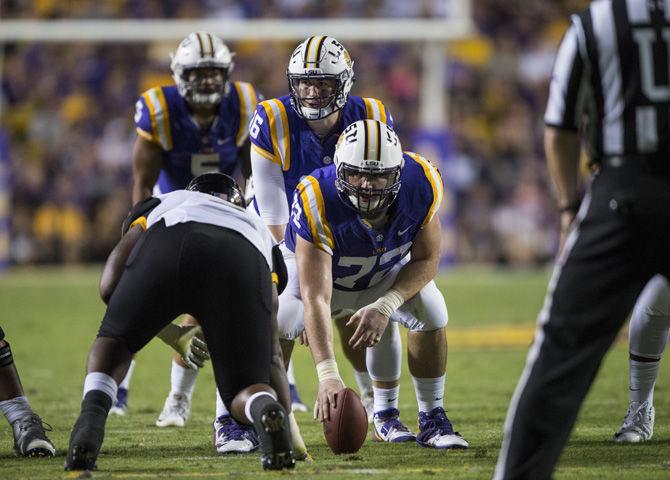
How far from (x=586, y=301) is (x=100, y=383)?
6.29ft

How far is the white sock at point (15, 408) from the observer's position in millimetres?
5113

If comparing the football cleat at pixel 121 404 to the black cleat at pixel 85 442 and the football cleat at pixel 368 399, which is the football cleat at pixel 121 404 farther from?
the black cleat at pixel 85 442

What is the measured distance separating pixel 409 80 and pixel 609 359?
→ 9392 mm

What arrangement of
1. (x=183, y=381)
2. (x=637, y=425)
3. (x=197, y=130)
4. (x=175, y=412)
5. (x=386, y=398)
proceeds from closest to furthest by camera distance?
(x=637, y=425) → (x=386, y=398) → (x=175, y=412) → (x=183, y=381) → (x=197, y=130)

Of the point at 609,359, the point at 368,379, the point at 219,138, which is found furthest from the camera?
the point at 609,359

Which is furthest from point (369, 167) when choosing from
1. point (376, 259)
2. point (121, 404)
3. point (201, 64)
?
point (121, 404)

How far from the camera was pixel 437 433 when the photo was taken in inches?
211

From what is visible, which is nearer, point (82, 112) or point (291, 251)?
point (291, 251)

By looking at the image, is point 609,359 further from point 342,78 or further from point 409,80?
point 409,80

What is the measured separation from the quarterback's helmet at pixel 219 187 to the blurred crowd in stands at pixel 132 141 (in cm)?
1100

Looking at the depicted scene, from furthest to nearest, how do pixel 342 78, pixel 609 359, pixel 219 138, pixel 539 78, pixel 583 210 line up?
pixel 539 78 < pixel 609 359 < pixel 219 138 < pixel 342 78 < pixel 583 210

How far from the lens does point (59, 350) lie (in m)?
9.69

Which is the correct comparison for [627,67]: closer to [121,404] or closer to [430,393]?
[430,393]

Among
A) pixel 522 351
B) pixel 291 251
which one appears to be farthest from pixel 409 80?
pixel 291 251
